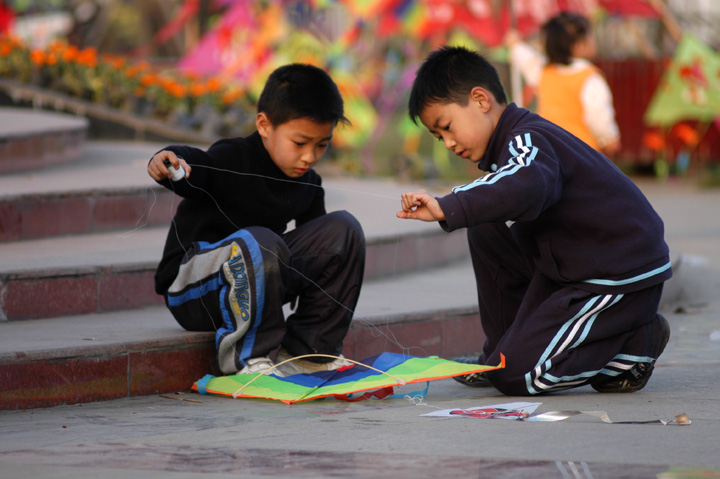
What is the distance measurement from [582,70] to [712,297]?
1.36m

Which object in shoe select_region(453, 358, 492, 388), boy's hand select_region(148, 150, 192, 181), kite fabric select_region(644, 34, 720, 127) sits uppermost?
kite fabric select_region(644, 34, 720, 127)

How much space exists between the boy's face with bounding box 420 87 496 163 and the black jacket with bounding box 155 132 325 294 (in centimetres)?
58

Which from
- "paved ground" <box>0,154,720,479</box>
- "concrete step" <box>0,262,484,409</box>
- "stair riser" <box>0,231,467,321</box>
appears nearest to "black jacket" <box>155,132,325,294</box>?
"concrete step" <box>0,262,484,409</box>

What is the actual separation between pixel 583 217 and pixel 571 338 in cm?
36

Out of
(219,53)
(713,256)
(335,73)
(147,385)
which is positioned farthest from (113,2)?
(147,385)

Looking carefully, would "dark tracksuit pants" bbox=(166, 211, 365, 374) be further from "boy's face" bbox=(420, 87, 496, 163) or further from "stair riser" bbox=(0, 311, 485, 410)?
"boy's face" bbox=(420, 87, 496, 163)

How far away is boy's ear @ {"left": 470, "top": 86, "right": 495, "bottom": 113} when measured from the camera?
2.98 metres

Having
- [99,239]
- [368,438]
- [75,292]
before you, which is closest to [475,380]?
[368,438]

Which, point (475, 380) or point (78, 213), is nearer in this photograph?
point (475, 380)

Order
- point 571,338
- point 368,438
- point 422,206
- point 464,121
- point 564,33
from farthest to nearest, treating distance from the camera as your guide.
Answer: point 564,33 < point 464,121 < point 571,338 < point 422,206 < point 368,438

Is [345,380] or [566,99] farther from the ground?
[566,99]

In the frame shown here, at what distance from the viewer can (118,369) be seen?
3.00 meters

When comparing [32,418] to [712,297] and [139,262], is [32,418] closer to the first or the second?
[139,262]

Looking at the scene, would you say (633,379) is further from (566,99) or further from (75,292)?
(566,99)
